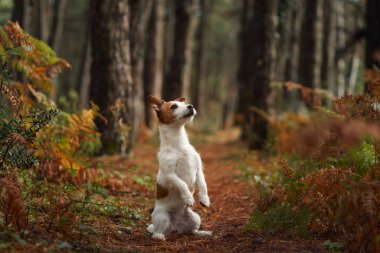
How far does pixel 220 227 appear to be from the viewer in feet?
22.5

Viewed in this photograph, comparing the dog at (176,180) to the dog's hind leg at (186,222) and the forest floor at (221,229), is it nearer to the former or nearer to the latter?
the dog's hind leg at (186,222)

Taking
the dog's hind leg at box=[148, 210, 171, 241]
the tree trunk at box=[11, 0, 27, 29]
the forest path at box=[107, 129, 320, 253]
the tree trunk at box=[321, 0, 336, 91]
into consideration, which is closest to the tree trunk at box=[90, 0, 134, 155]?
the forest path at box=[107, 129, 320, 253]

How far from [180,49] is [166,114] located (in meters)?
12.1

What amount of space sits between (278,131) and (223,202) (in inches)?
188

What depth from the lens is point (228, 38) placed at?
182 ft

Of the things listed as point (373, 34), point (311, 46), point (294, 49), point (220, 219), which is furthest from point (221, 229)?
point (294, 49)

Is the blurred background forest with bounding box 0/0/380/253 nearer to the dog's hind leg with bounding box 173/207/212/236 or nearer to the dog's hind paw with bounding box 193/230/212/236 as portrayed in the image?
the dog's hind paw with bounding box 193/230/212/236

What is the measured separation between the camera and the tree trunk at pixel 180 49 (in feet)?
59.6

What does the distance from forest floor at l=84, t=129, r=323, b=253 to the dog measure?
0.17 metres

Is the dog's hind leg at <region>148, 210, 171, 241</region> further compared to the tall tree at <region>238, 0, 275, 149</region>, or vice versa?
the tall tree at <region>238, 0, 275, 149</region>

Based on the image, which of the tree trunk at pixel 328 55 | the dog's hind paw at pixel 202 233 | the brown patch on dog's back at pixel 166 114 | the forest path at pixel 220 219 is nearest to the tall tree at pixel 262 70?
the forest path at pixel 220 219

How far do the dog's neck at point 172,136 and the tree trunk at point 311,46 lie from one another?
10402 millimetres

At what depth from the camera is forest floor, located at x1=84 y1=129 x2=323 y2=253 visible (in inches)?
211

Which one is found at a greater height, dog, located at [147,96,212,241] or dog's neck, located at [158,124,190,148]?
dog's neck, located at [158,124,190,148]
